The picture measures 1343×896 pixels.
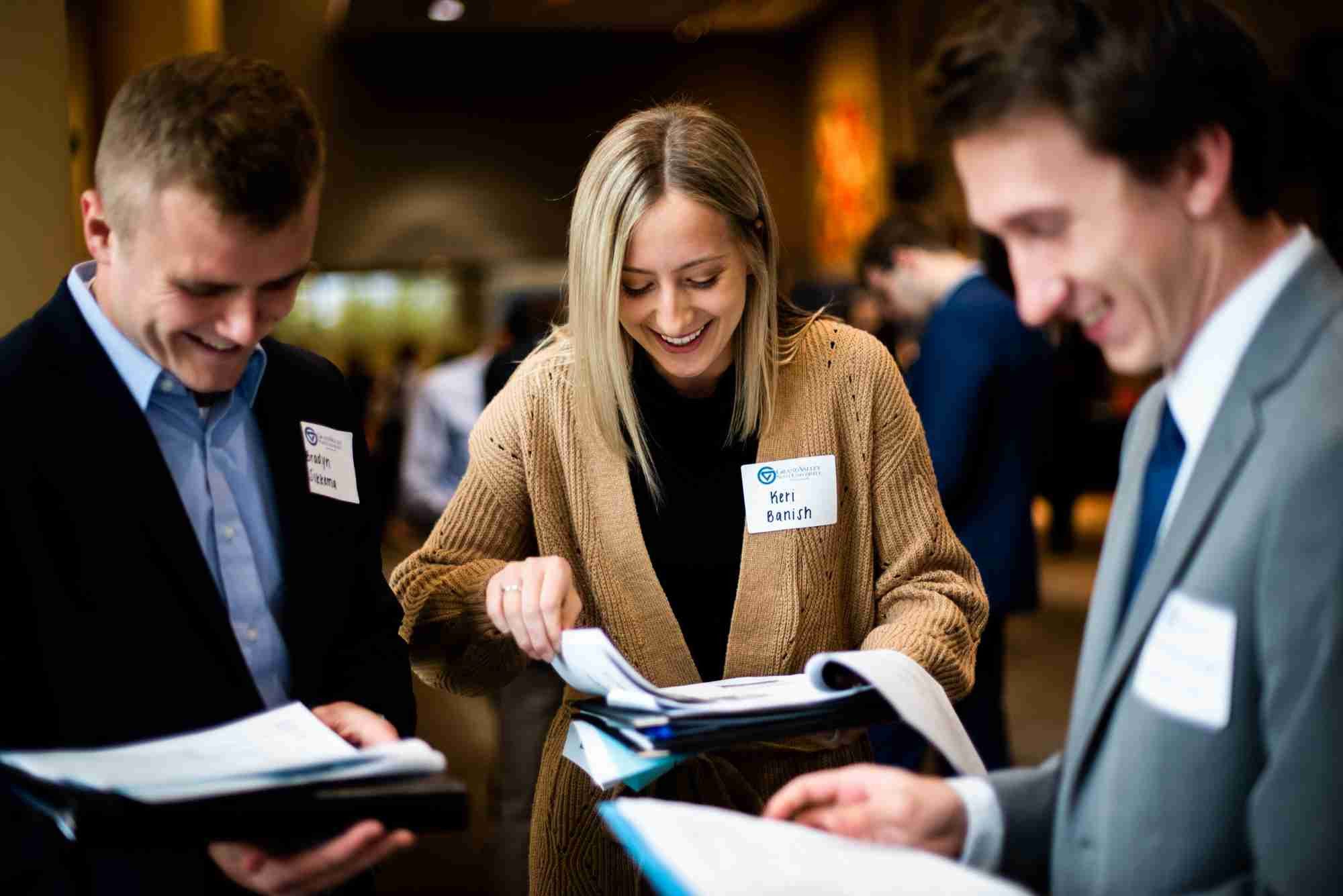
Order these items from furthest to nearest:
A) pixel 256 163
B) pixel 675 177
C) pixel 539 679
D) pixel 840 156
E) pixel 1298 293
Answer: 1. pixel 840 156
2. pixel 539 679
3. pixel 675 177
4. pixel 256 163
5. pixel 1298 293

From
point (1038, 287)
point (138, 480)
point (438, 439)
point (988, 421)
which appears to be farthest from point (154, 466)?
point (438, 439)

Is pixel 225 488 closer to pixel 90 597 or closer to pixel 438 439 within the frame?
pixel 90 597

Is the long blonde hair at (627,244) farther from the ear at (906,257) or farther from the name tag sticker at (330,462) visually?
the ear at (906,257)

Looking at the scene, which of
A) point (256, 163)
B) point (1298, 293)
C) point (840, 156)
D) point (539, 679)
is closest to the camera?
point (1298, 293)

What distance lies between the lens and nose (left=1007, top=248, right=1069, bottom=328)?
112cm

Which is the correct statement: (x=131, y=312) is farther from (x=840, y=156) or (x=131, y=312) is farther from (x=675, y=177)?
(x=840, y=156)

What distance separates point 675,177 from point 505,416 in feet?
1.38

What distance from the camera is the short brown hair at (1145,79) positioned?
3.43ft

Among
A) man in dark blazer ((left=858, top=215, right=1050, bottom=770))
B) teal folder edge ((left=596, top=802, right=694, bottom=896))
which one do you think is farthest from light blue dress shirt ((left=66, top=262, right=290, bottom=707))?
man in dark blazer ((left=858, top=215, right=1050, bottom=770))

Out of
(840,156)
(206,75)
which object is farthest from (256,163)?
(840,156)

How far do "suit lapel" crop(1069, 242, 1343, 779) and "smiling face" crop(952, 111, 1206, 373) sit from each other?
0.25 ft

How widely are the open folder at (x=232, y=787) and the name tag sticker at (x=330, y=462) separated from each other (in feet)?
1.25

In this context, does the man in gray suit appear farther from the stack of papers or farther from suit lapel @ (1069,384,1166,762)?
the stack of papers

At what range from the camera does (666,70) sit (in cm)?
1075
